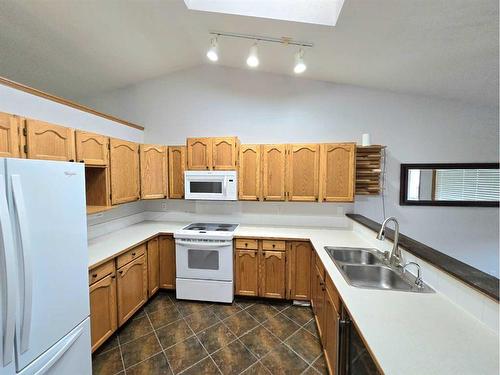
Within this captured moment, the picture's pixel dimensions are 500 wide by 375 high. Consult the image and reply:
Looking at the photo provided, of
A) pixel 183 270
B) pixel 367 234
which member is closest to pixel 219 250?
pixel 183 270

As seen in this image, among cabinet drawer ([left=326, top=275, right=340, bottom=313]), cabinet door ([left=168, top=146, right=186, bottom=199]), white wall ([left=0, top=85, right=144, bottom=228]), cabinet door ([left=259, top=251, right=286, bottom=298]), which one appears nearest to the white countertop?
cabinet drawer ([left=326, top=275, right=340, bottom=313])

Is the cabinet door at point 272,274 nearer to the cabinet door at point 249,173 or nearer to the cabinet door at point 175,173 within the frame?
the cabinet door at point 249,173

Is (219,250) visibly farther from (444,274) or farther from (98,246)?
(444,274)

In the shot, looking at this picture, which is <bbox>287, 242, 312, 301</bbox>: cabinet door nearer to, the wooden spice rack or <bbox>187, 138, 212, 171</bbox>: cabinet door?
the wooden spice rack

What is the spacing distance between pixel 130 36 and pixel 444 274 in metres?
3.41

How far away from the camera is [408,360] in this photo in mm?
887

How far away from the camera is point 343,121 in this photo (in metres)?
3.00

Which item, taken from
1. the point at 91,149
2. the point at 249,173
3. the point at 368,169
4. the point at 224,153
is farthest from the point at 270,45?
the point at 91,149

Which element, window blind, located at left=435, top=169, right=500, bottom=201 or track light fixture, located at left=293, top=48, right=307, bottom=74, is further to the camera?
window blind, located at left=435, top=169, right=500, bottom=201

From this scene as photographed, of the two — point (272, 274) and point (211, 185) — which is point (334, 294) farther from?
point (211, 185)

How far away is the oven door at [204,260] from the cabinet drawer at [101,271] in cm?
78

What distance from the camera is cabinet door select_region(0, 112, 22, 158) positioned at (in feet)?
4.53

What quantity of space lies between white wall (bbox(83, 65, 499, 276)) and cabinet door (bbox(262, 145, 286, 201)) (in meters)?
0.41

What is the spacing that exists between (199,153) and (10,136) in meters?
1.73
